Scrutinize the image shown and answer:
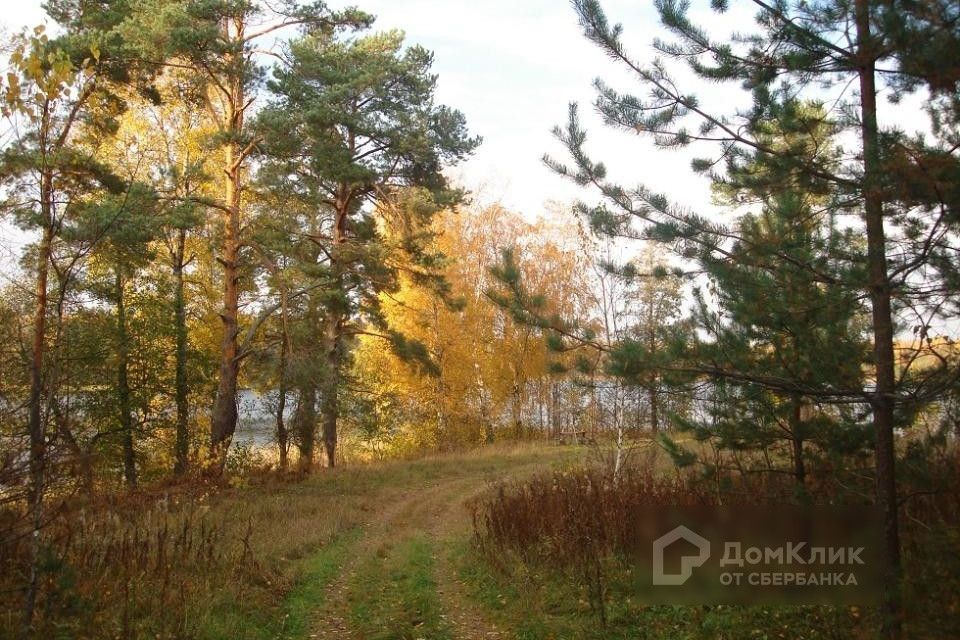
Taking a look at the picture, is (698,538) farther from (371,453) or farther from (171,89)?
(371,453)

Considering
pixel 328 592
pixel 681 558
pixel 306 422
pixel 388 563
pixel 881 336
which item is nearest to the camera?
pixel 881 336

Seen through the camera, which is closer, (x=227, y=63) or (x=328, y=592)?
(x=328, y=592)

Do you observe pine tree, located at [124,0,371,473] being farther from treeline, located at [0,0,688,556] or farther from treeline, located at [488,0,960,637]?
treeline, located at [488,0,960,637]

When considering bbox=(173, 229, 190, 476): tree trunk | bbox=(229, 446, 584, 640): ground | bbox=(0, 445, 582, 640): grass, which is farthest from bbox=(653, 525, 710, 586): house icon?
bbox=(173, 229, 190, 476): tree trunk

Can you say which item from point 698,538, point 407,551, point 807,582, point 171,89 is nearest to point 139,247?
point 171,89

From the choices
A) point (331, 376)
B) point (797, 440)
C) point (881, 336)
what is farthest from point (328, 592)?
point (331, 376)

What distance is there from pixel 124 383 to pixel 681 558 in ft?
53.2

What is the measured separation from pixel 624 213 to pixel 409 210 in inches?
452

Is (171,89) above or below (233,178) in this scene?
above

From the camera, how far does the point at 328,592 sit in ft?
25.8

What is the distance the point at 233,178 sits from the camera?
16109 mm

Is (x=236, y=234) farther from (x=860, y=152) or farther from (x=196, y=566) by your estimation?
(x=860, y=152)

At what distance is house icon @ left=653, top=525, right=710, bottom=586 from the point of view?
605cm

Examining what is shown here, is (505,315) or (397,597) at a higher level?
(505,315)
